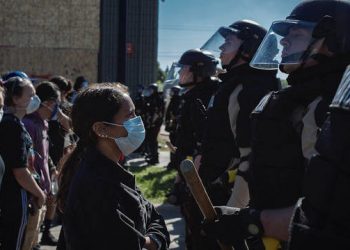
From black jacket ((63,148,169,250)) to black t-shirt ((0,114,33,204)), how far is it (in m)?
1.77

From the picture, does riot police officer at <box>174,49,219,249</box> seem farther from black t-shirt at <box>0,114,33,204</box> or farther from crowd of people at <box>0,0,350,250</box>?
black t-shirt at <box>0,114,33,204</box>

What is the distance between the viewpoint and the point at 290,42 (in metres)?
3.03

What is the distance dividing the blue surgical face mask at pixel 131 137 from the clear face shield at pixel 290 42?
822 millimetres

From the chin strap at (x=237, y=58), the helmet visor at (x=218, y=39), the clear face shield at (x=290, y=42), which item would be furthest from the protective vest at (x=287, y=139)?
the helmet visor at (x=218, y=39)

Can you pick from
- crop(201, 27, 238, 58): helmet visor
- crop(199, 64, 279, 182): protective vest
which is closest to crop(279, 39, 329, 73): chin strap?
crop(199, 64, 279, 182): protective vest

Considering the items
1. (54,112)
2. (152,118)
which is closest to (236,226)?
(54,112)

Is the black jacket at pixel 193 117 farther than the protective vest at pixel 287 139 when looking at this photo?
Yes

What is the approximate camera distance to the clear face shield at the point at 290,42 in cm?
292

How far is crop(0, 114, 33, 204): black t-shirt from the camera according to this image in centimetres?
425

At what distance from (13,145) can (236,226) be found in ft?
7.39

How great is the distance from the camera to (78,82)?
9.71 m

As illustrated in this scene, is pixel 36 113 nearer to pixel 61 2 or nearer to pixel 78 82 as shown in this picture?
pixel 78 82

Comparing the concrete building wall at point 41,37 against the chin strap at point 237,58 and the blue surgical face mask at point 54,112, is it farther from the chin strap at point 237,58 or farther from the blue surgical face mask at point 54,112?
the chin strap at point 237,58

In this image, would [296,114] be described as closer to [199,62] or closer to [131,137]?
[131,137]
